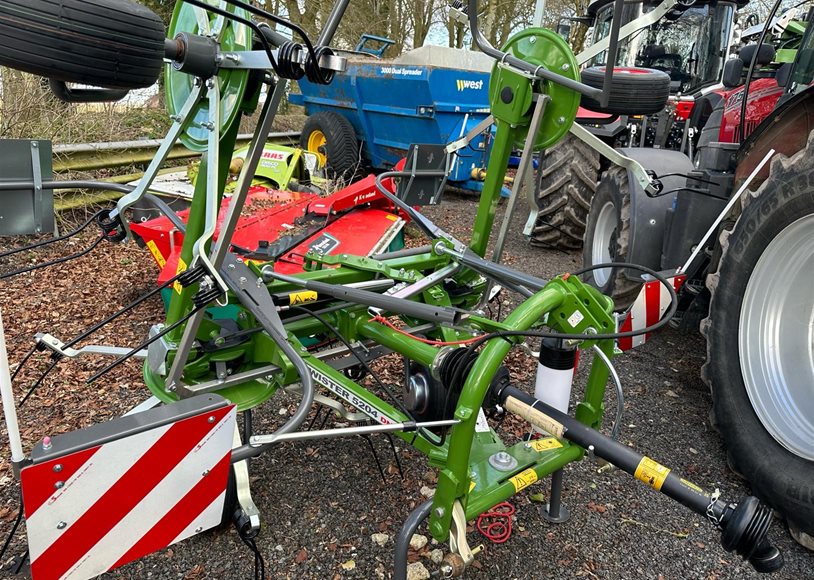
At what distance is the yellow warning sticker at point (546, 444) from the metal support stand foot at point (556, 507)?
0.28 metres

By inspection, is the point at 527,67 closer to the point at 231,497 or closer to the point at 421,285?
the point at 421,285

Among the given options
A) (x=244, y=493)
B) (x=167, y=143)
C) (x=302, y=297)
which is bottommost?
(x=244, y=493)

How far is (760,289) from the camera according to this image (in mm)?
2357

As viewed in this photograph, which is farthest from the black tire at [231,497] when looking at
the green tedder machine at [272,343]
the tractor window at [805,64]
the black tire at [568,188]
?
the black tire at [568,188]

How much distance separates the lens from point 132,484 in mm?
1474

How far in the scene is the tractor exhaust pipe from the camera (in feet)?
4.88

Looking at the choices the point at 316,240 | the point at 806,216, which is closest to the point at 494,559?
Result: the point at 806,216

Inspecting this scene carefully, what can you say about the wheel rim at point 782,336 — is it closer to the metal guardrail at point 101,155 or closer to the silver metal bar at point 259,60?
the silver metal bar at point 259,60

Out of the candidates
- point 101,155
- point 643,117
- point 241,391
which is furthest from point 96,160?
point 643,117

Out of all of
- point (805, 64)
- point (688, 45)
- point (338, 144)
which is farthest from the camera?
point (338, 144)

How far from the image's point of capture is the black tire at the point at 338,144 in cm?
792

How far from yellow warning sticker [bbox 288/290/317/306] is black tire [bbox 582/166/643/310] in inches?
73.7

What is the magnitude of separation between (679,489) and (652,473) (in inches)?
2.9

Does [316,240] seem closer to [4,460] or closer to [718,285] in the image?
[4,460]
